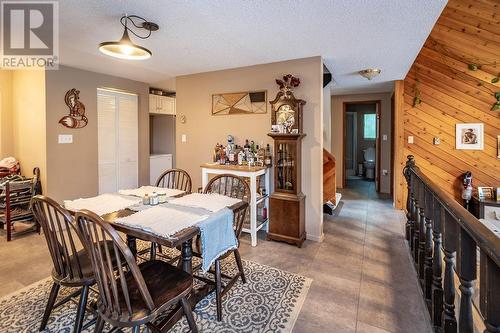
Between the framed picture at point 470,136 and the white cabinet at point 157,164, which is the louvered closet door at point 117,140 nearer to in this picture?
the white cabinet at point 157,164

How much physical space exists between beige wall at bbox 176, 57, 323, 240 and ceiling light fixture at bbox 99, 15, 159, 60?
1448 millimetres

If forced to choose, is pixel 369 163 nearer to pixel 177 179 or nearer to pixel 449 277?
pixel 177 179

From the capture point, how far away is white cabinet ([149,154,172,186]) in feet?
17.2

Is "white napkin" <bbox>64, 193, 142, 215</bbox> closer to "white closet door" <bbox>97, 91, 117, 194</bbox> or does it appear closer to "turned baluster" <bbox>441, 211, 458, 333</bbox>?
"turned baluster" <bbox>441, 211, 458, 333</bbox>

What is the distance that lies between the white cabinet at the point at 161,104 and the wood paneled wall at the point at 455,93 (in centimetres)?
436

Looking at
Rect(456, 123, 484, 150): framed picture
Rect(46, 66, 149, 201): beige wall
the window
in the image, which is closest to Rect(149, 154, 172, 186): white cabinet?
Rect(46, 66, 149, 201): beige wall

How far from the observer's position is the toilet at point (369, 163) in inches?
320

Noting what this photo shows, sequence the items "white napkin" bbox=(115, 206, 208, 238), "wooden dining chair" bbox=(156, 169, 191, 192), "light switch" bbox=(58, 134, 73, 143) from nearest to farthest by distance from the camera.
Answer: "white napkin" bbox=(115, 206, 208, 238)
"wooden dining chair" bbox=(156, 169, 191, 192)
"light switch" bbox=(58, 134, 73, 143)

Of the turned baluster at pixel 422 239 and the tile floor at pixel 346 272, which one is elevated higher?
the turned baluster at pixel 422 239

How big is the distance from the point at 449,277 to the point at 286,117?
224 cm

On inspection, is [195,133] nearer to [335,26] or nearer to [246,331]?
[335,26]

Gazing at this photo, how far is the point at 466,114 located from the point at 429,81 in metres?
0.74

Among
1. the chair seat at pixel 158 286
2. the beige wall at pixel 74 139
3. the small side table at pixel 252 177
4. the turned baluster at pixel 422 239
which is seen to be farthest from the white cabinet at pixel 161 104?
the turned baluster at pixel 422 239

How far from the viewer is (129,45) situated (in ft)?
6.26
